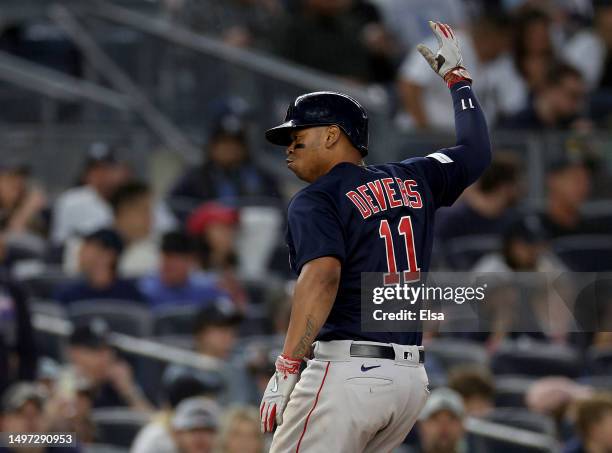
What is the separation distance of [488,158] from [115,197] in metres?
4.96

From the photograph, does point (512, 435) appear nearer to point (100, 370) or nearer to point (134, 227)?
point (100, 370)

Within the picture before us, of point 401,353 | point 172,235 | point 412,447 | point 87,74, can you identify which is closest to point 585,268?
point 412,447

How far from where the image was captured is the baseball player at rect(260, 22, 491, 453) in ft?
16.4

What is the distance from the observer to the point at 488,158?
222 inches

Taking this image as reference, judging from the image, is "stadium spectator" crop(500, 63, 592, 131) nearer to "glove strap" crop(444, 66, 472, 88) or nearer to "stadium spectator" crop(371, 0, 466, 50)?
"stadium spectator" crop(371, 0, 466, 50)

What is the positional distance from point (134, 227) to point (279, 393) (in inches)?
211

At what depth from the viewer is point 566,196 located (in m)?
10.3

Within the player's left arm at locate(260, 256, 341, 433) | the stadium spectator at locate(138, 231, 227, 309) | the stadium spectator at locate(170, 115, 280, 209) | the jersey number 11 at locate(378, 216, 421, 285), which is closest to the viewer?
the player's left arm at locate(260, 256, 341, 433)

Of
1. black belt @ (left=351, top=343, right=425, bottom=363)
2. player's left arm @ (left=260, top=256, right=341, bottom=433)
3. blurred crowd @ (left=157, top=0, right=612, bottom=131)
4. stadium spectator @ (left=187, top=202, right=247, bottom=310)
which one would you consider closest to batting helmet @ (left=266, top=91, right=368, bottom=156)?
player's left arm @ (left=260, top=256, right=341, bottom=433)

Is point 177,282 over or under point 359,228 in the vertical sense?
over

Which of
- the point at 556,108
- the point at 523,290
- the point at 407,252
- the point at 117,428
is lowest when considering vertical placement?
the point at 117,428

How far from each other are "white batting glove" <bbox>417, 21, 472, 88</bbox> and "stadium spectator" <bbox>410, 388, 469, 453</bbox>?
2813 mm

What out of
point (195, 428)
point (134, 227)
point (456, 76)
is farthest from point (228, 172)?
point (456, 76)

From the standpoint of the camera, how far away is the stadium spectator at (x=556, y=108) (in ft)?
36.9
